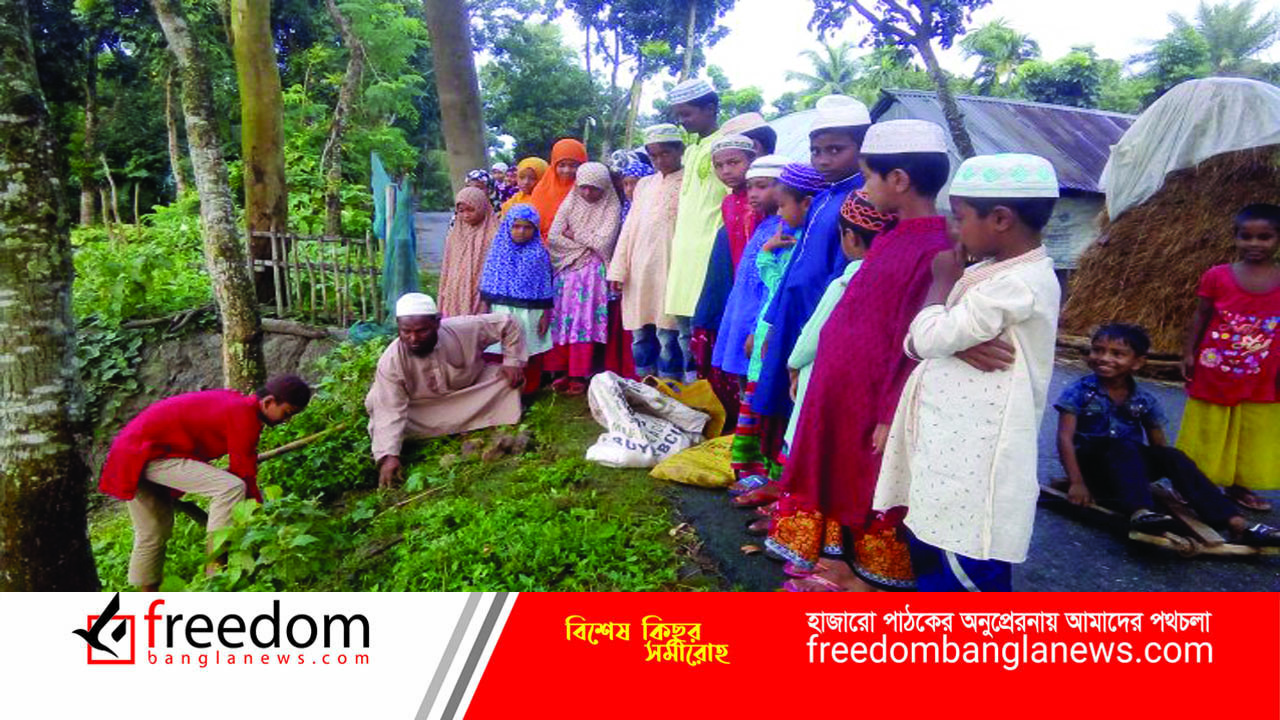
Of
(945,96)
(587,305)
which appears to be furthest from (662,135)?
(945,96)

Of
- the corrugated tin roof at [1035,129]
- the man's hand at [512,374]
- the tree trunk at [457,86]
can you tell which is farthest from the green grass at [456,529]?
the corrugated tin roof at [1035,129]

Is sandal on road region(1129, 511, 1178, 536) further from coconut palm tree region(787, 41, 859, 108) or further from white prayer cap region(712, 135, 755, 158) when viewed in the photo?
coconut palm tree region(787, 41, 859, 108)

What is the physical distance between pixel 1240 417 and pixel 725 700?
3.16m

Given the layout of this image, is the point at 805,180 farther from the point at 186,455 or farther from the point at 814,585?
the point at 186,455

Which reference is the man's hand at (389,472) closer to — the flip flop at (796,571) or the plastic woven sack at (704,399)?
the plastic woven sack at (704,399)

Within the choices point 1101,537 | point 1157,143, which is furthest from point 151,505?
point 1157,143

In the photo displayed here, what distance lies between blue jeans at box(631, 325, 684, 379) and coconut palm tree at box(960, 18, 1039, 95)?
965 inches

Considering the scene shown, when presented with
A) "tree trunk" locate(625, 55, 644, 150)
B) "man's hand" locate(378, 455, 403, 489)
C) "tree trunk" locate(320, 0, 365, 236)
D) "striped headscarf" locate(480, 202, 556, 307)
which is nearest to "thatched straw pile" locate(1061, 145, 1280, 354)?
"striped headscarf" locate(480, 202, 556, 307)

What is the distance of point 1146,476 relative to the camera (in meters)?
3.54

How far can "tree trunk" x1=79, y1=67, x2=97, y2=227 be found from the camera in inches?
623

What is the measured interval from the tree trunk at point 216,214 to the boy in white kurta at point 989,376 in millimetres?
5046

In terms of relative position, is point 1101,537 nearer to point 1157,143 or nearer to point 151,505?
point 1157,143

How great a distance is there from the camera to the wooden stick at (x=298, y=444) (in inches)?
208

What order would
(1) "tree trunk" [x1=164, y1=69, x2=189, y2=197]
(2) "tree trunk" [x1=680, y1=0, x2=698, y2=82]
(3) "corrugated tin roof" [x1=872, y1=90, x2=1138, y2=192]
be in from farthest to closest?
(2) "tree trunk" [x1=680, y1=0, x2=698, y2=82], (3) "corrugated tin roof" [x1=872, y1=90, x2=1138, y2=192], (1) "tree trunk" [x1=164, y1=69, x2=189, y2=197]
